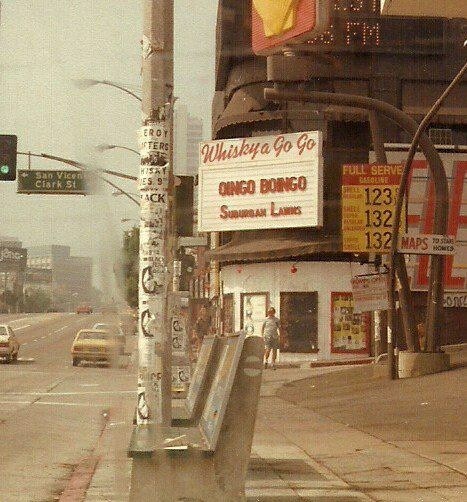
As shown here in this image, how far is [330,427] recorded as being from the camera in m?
17.0

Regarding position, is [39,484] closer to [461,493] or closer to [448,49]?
[461,493]

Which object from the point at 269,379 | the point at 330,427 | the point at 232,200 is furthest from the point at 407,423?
the point at 232,200

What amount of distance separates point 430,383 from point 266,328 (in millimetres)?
13046

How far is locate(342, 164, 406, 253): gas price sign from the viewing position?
95.9 feet

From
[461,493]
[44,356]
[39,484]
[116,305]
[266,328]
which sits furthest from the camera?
[44,356]

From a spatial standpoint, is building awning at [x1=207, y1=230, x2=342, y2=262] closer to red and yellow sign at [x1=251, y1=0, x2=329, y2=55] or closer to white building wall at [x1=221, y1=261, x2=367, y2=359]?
white building wall at [x1=221, y1=261, x2=367, y2=359]

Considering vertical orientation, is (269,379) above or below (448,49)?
below

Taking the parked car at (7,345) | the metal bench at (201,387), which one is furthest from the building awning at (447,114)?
the metal bench at (201,387)

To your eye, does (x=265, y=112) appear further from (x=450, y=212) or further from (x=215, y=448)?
(x=215, y=448)

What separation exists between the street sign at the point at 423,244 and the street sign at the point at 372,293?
1726mm

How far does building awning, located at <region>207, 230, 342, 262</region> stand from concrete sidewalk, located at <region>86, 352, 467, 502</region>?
18427 mm

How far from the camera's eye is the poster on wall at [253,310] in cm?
4447

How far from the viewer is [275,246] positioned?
42.5m

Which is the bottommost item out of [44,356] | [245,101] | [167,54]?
[44,356]
